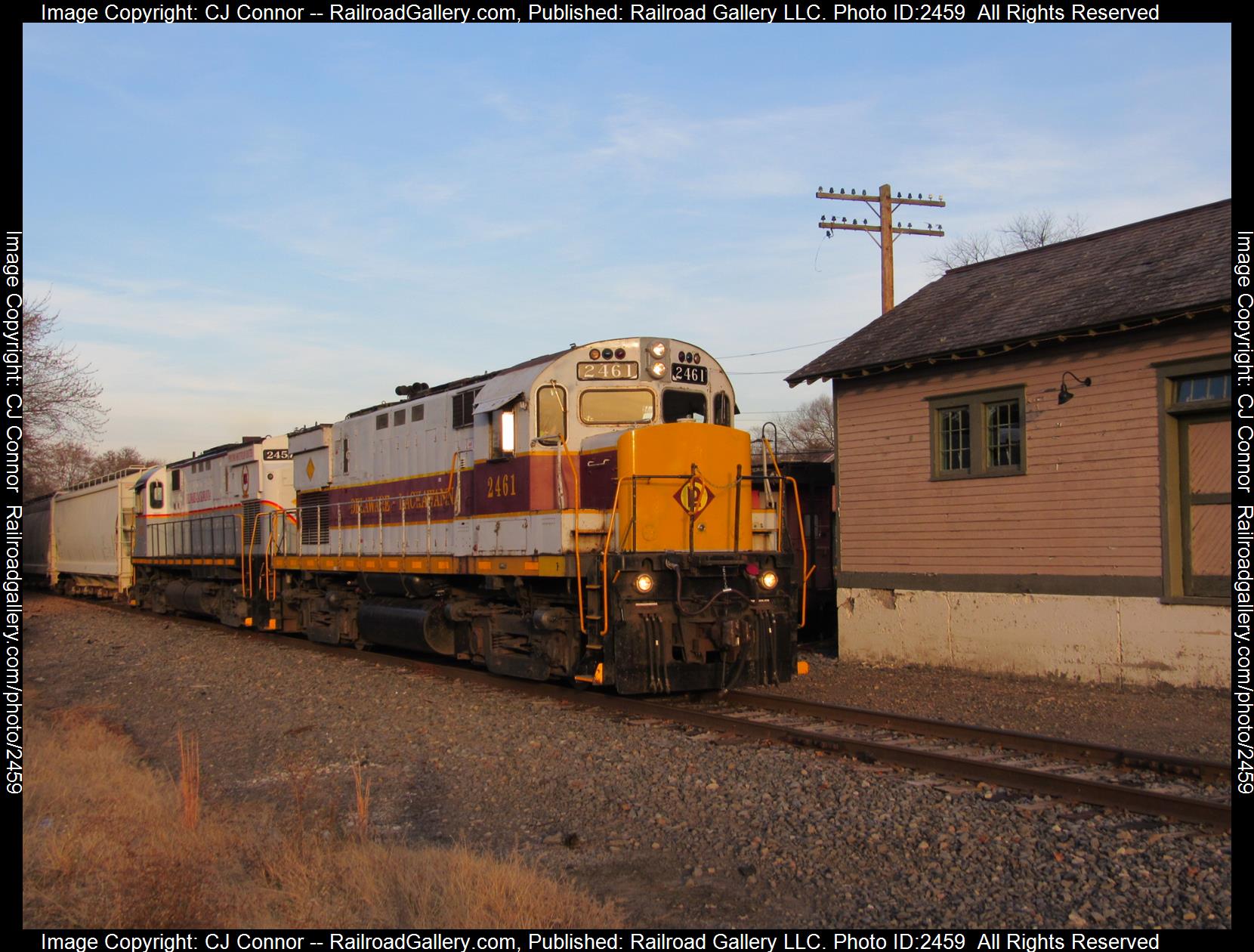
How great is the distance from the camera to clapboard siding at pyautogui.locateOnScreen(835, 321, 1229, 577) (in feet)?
37.1

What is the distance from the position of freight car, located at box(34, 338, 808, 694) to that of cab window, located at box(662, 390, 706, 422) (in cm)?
2

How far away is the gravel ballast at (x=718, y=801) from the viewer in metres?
5.04

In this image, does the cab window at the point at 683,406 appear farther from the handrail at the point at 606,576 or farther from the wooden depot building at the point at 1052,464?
the wooden depot building at the point at 1052,464

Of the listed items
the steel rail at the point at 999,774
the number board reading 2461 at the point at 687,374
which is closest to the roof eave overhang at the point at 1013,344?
the number board reading 2461 at the point at 687,374

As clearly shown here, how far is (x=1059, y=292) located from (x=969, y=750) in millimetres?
7218

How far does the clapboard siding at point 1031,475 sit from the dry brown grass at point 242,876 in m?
8.81

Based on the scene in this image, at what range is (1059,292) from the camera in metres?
13.0

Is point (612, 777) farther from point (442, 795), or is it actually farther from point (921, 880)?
point (921, 880)

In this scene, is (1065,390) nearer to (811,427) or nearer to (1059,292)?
(1059,292)

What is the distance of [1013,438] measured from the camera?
12773mm

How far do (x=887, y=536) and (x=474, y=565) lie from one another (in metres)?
5.99

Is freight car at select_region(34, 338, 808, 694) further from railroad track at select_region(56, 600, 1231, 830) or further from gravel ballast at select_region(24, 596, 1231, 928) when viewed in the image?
gravel ballast at select_region(24, 596, 1231, 928)

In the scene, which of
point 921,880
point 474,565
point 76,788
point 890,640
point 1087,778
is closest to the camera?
point 921,880

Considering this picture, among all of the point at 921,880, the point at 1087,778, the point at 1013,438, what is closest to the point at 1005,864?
the point at 921,880
